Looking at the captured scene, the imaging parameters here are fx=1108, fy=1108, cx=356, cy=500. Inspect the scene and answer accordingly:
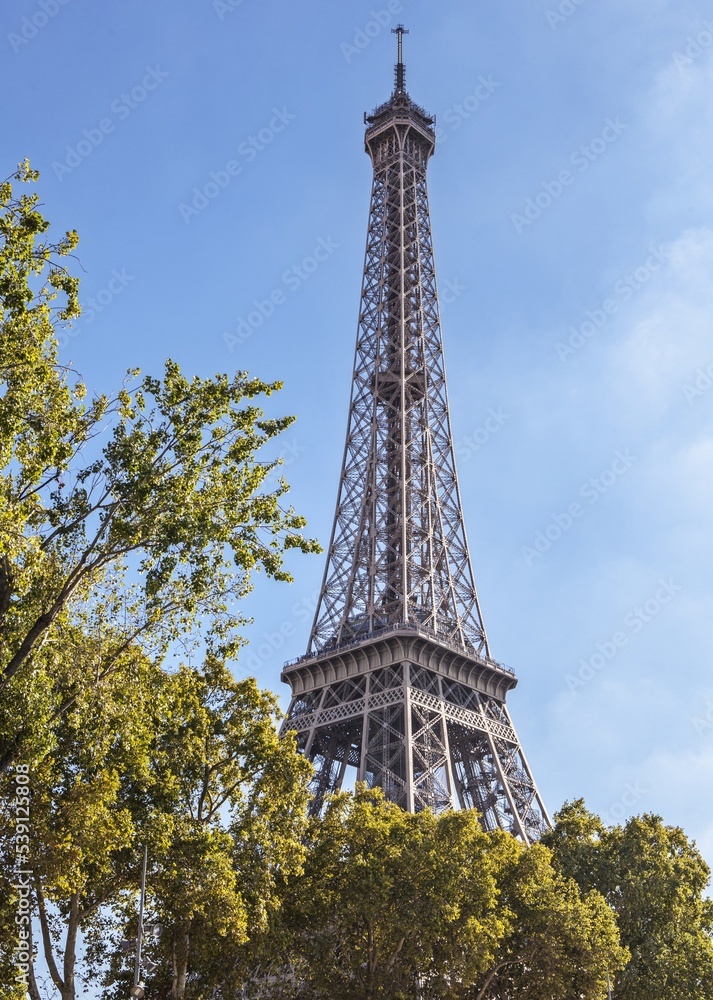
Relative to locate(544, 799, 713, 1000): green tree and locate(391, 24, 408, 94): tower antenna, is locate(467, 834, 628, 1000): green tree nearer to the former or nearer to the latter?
locate(544, 799, 713, 1000): green tree

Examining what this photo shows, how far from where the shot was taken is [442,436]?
74938mm

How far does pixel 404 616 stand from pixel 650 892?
73.7ft

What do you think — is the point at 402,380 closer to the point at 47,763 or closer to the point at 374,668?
the point at 374,668

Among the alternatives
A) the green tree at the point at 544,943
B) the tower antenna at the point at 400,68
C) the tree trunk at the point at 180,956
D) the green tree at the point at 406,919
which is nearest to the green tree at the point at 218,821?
the tree trunk at the point at 180,956

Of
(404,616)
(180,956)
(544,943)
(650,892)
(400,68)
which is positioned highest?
(400,68)

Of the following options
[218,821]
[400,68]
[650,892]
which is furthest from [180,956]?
[400,68]

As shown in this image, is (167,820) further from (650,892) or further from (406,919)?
(650,892)

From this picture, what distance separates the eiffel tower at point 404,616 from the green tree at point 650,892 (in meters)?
7.93

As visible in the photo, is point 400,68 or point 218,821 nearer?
point 218,821

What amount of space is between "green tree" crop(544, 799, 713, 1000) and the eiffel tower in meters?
7.93

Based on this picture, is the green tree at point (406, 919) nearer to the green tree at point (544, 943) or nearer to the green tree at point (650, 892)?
the green tree at point (544, 943)

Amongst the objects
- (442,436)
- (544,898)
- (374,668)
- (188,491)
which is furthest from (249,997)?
(442,436)

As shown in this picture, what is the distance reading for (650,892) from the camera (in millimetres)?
44344

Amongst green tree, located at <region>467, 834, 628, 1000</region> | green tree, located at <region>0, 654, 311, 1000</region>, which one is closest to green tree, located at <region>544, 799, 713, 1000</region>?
green tree, located at <region>467, 834, 628, 1000</region>
